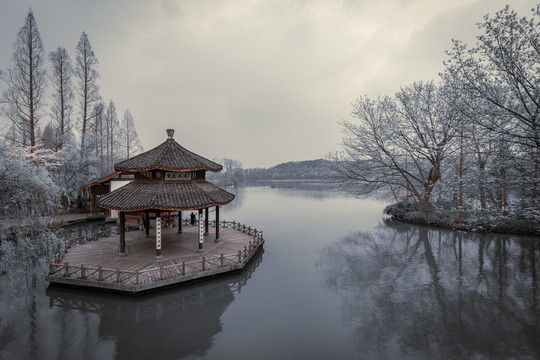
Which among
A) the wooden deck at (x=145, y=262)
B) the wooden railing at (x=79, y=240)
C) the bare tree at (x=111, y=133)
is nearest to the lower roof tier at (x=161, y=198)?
the wooden deck at (x=145, y=262)

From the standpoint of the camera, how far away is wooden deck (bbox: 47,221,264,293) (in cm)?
1109

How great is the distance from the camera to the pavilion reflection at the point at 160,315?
25.6 ft

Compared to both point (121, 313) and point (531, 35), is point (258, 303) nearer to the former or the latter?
point (121, 313)

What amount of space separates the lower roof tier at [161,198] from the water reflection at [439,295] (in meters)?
7.47

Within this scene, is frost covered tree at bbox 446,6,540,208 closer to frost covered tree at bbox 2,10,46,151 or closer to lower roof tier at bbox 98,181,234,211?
lower roof tier at bbox 98,181,234,211

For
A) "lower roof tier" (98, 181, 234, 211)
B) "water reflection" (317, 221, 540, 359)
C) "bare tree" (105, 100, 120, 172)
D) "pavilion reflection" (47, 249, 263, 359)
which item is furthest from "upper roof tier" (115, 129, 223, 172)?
"bare tree" (105, 100, 120, 172)

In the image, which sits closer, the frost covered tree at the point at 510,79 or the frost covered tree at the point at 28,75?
the frost covered tree at the point at 510,79

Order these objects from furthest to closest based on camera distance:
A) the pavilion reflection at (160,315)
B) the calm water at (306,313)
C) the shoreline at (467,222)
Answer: the shoreline at (467,222), the pavilion reflection at (160,315), the calm water at (306,313)

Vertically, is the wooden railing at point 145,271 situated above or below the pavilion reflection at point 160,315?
above

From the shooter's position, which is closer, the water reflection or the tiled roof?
the water reflection

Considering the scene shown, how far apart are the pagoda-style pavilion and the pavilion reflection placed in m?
3.04

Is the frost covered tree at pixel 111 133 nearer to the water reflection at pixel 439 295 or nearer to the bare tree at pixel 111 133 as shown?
the bare tree at pixel 111 133

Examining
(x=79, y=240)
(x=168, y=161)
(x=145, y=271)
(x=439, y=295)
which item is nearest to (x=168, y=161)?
(x=168, y=161)

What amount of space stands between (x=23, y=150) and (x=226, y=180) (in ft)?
294
